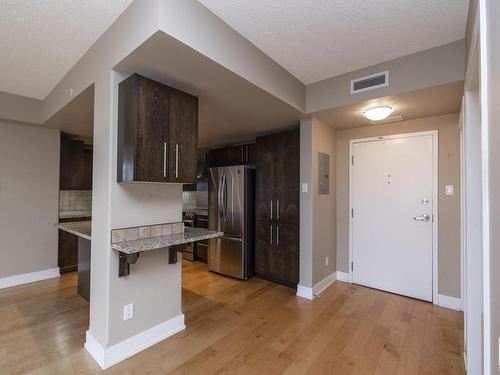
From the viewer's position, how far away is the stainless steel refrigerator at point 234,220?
147 inches

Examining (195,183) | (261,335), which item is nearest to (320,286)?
(261,335)

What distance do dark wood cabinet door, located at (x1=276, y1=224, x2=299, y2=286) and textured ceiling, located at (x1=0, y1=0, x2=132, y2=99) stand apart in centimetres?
290

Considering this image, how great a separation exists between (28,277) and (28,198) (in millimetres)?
1137

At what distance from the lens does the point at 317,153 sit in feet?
10.6

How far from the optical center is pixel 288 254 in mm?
3422

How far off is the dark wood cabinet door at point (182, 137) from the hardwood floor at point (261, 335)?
1453 mm

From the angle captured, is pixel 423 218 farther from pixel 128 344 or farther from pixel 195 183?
pixel 128 344

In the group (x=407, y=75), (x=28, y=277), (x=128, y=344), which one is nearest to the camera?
(x=128, y=344)

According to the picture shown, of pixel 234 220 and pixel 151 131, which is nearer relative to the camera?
pixel 151 131

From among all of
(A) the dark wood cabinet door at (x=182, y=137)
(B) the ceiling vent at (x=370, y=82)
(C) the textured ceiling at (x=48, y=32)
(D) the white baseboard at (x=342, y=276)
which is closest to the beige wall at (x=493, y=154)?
(B) the ceiling vent at (x=370, y=82)

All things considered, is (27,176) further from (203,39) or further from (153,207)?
(203,39)

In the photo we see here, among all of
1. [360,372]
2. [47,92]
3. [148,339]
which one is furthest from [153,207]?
[47,92]

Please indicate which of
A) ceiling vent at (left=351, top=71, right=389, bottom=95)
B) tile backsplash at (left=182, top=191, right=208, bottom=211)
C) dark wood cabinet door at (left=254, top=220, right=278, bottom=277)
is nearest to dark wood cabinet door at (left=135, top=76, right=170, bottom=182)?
ceiling vent at (left=351, top=71, right=389, bottom=95)

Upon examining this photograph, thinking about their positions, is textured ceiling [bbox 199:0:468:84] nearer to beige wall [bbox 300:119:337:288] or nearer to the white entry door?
beige wall [bbox 300:119:337:288]
